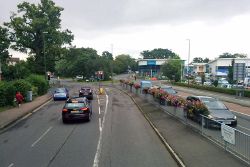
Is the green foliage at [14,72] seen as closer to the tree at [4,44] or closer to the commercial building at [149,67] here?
the tree at [4,44]

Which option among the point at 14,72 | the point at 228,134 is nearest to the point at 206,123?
the point at 228,134

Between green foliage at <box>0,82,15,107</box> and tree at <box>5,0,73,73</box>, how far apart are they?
40.5 metres

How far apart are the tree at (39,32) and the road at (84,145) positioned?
52281 millimetres

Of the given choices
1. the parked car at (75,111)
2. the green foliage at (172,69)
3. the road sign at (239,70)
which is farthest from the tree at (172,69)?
the parked car at (75,111)

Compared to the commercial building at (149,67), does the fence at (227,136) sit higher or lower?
lower

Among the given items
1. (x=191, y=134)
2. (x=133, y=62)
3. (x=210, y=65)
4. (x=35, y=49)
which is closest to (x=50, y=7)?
(x=35, y=49)

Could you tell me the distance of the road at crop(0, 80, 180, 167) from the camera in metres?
13.2

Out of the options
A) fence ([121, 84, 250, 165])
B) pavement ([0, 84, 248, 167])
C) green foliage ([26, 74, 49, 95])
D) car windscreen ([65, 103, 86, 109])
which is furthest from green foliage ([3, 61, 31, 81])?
fence ([121, 84, 250, 165])

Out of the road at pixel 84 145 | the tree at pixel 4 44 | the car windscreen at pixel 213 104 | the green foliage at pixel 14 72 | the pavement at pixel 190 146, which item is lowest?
the road at pixel 84 145

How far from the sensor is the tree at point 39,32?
244ft

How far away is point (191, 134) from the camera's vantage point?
56.6ft

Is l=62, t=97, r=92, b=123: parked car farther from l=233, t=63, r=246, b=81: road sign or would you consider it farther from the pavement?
l=233, t=63, r=246, b=81: road sign

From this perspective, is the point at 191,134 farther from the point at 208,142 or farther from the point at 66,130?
the point at 66,130

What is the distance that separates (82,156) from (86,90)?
32349 millimetres
